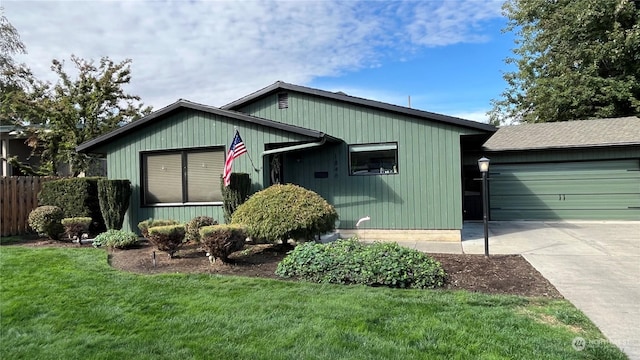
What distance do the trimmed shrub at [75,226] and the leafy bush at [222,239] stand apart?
4.35m

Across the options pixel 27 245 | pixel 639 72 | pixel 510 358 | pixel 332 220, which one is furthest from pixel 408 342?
pixel 639 72

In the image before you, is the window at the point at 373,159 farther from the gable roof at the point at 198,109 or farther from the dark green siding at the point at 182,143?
the dark green siding at the point at 182,143

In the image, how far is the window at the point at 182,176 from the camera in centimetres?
965

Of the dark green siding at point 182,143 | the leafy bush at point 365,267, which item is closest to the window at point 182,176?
the dark green siding at point 182,143

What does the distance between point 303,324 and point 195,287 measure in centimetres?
190

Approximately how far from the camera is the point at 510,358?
118 inches

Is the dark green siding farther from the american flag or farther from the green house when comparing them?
the american flag

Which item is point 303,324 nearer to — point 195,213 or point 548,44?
point 195,213

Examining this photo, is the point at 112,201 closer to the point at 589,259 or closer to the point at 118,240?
the point at 118,240

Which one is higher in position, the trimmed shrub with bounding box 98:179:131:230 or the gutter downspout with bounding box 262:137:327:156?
the gutter downspout with bounding box 262:137:327:156

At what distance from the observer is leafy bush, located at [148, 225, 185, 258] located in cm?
652

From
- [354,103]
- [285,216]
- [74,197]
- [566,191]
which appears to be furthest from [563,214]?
[74,197]

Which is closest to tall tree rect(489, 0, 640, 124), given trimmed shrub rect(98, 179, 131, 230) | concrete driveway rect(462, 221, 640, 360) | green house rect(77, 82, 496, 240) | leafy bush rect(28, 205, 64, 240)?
concrete driveway rect(462, 221, 640, 360)

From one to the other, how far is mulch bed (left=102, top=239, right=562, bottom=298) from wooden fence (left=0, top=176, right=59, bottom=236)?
428 centimetres
